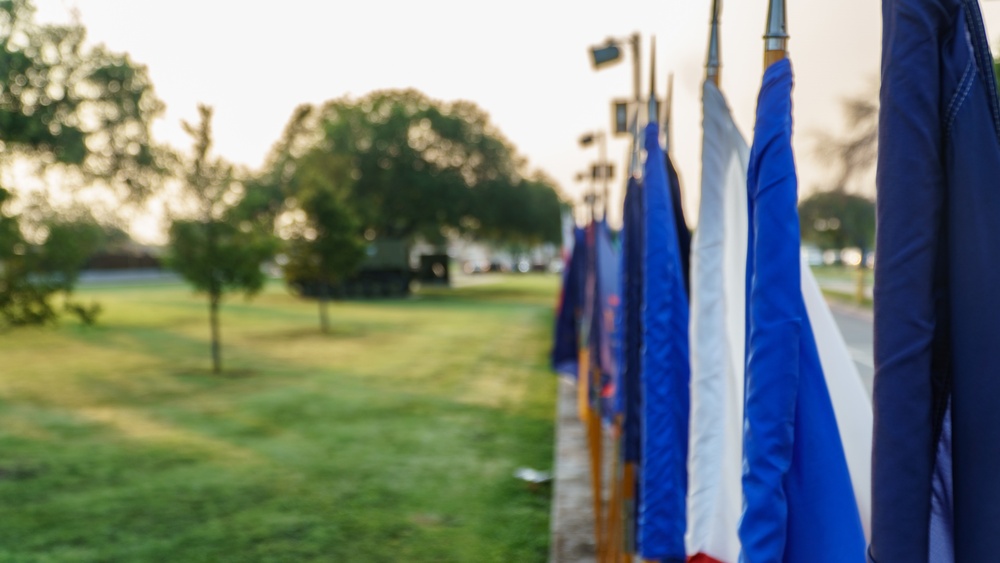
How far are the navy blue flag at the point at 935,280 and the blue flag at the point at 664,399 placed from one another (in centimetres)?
119

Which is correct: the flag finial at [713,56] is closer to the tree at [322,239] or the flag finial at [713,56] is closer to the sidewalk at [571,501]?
the sidewalk at [571,501]

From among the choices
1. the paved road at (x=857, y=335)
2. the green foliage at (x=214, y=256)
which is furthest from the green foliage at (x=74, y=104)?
the paved road at (x=857, y=335)

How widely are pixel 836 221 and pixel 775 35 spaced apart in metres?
0.87

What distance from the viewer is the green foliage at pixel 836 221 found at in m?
2.10

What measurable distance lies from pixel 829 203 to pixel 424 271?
1522 inches

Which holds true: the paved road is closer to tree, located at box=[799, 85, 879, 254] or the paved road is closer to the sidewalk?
tree, located at box=[799, 85, 879, 254]

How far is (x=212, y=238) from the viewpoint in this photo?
12.5 meters

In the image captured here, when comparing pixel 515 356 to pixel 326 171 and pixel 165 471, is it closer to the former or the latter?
pixel 165 471

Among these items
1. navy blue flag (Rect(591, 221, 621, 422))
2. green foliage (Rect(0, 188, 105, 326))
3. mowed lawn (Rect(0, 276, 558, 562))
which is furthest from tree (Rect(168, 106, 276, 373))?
navy blue flag (Rect(591, 221, 621, 422))

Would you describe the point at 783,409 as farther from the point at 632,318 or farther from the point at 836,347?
the point at 632,318

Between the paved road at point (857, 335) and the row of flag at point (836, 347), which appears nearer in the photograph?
the row of flag at point (836, 347)

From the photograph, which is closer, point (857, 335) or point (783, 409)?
point (783, 409)

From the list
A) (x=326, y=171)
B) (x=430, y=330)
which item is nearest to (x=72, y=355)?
(x=430, y=330)

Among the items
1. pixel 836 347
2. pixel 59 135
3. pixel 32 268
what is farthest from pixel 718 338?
pixel 59 135
